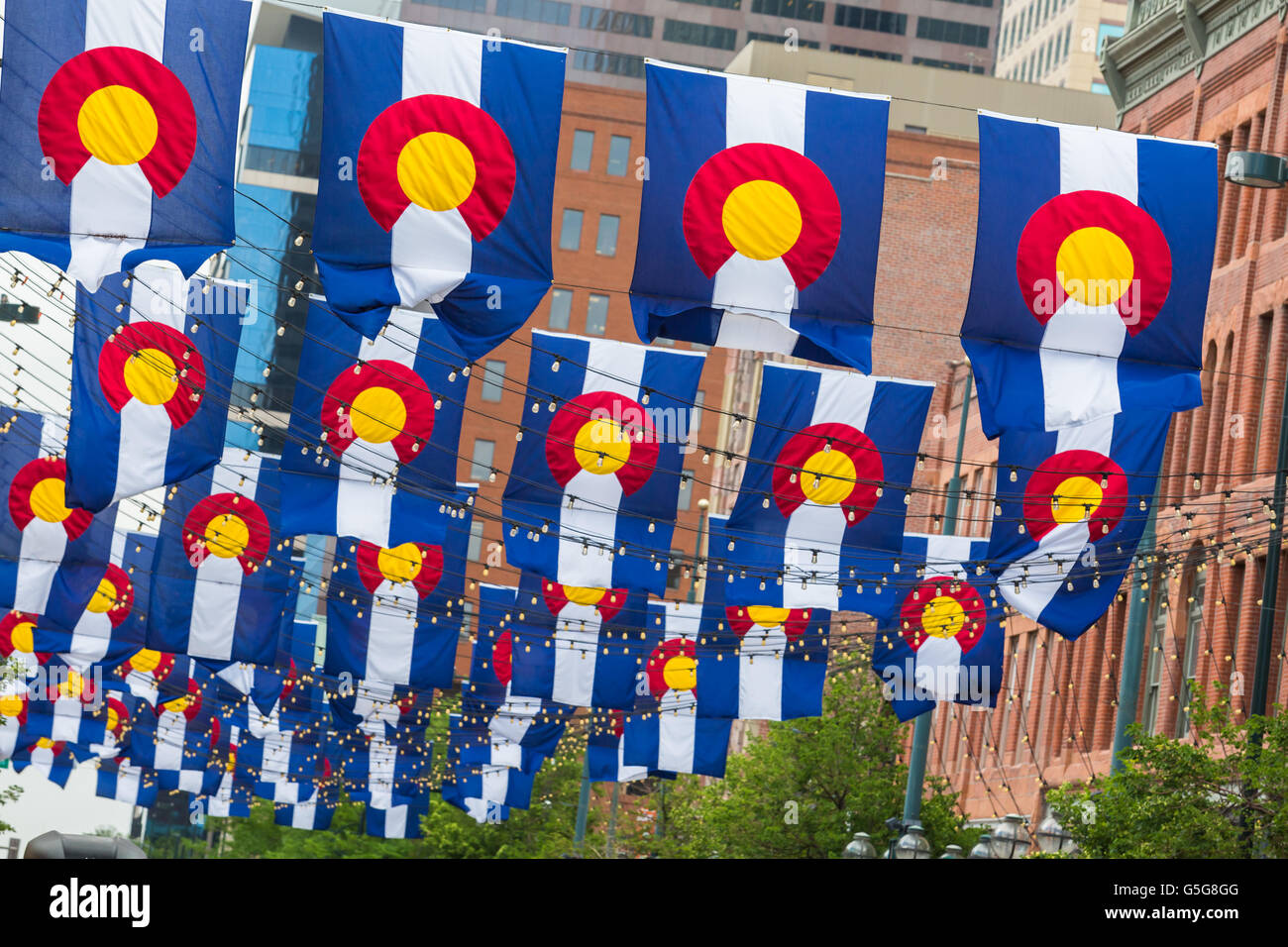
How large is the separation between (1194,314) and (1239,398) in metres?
19.3

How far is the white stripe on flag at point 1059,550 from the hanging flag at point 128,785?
4676 cm

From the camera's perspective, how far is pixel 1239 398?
3438cm

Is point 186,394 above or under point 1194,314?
under

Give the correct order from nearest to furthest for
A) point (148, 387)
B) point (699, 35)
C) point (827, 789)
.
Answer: point (148, 387), point (827, 789), point (699, 35)

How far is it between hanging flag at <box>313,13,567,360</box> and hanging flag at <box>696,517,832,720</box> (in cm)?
1448

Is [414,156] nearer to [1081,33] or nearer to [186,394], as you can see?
[186,394]

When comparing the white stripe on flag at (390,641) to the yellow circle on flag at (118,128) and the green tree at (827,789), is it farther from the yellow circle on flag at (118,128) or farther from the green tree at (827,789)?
the yellow circle on flag at (118,128)

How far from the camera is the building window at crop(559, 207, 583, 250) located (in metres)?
106

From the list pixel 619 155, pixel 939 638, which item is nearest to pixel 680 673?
pixel 939 638

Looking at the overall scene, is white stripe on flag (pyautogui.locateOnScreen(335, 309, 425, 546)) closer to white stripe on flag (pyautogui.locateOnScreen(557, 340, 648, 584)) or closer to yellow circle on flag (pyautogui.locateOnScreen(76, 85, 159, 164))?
white stripe on flag (pyautogui.locateOnScreen(557, 340, 648, 584))

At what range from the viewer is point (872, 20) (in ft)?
483

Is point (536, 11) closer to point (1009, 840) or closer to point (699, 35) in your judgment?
point (699, 35)

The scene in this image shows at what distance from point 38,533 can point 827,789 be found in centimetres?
1696
